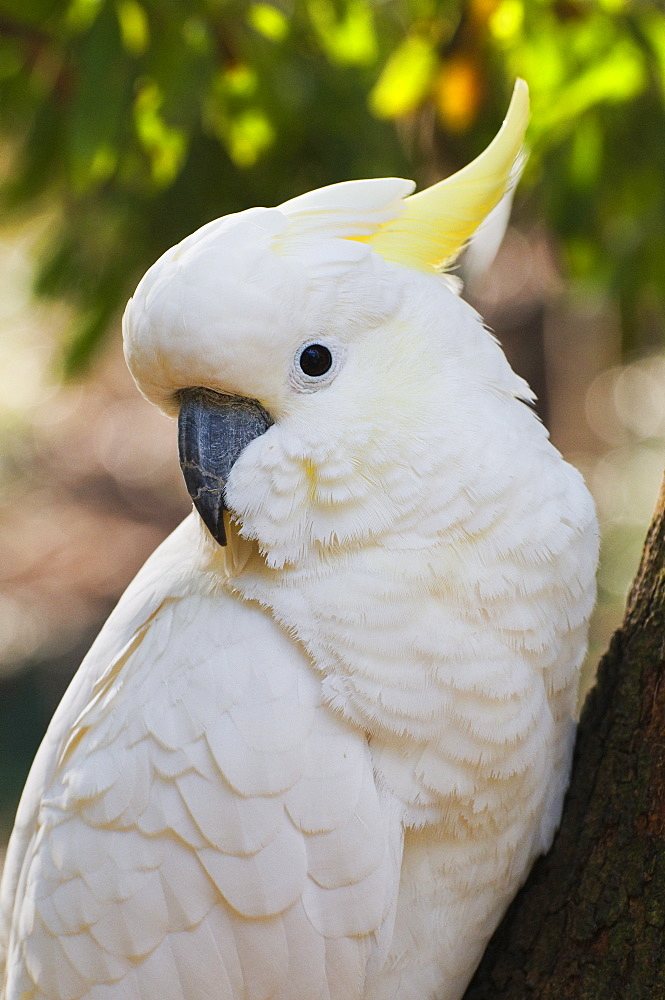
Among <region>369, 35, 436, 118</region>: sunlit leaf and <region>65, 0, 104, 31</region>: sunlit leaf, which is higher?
<region>65, 0, 104, 31</region>: sunlit leaf

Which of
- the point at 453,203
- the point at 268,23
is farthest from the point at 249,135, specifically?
the point at 453,203

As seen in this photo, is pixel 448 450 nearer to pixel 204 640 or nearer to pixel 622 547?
pixel 204 640

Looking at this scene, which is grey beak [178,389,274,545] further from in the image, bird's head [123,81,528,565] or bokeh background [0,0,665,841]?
bokeh background [0,0,665,841]

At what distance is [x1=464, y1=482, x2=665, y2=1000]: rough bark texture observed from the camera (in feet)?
3.77

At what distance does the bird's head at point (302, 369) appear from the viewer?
3.73 ft

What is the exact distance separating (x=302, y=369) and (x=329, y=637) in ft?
1.17

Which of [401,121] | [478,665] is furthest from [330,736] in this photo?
[401,121]

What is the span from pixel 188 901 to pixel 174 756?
20 cm

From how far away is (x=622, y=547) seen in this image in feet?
A: 16.2

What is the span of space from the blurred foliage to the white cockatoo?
2.12 feet

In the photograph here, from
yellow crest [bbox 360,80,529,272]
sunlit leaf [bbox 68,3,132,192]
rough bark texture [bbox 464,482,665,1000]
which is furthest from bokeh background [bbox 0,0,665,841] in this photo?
rough bark texture [bbox 464,482,665,1000]

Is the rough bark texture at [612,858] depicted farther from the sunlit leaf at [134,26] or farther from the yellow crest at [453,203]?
the sunlit leaf at [134,26]

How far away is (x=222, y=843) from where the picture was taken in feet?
3.97

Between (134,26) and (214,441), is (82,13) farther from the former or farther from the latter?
(214,441)
